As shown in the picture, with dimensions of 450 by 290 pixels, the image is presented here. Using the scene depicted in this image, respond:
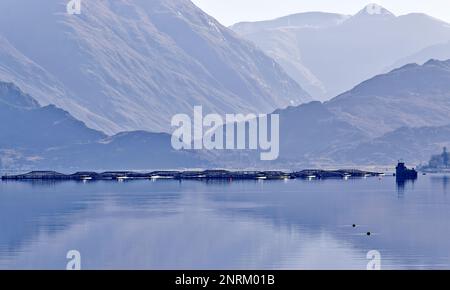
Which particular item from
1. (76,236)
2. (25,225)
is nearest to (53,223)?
(25,225)

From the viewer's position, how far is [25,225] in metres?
188

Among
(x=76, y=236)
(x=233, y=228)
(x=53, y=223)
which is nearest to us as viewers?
(x=76, y=236)

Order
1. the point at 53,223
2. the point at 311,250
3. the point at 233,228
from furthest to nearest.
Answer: the point at 53,223
the point at 233,228
the point at 311,250

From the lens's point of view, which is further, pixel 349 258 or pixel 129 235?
pixel 129 235

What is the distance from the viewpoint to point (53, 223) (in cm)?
19138
